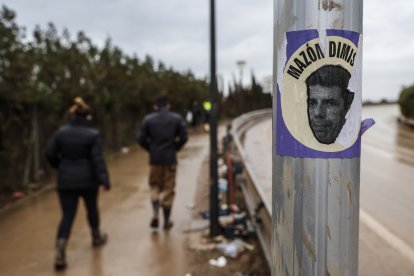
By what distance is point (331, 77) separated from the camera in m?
1.19

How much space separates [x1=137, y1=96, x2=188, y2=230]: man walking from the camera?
5.88m

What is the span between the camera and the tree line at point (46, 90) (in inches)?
303

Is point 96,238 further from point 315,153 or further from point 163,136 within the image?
point 315,153

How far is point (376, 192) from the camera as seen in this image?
7277 mm

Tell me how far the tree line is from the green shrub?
1392 centimetres

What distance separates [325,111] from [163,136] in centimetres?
479

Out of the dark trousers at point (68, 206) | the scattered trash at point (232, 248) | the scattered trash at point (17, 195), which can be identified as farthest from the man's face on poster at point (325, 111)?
the scattered trash at point (17, 195)

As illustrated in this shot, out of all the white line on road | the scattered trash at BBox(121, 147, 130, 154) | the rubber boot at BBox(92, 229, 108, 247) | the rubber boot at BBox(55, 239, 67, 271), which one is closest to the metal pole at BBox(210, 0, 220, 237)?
the rubber boot at BBox(92, 229, 108, 247)

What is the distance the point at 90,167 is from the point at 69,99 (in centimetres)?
597

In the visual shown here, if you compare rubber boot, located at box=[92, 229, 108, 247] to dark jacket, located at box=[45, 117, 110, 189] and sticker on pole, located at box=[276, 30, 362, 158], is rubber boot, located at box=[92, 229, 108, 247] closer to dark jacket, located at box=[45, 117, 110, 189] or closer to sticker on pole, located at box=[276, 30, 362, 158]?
dark jacket, located at box=[45, 117, 110, 189]

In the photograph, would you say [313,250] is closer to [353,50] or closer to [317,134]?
[317,134]

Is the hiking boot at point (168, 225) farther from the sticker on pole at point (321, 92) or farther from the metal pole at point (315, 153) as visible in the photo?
the sticker on pole at point (321, 92)

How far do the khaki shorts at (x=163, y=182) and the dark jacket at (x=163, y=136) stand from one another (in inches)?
5.0

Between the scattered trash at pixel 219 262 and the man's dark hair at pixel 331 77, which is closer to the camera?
the man's dark hair at pixel 331 77
